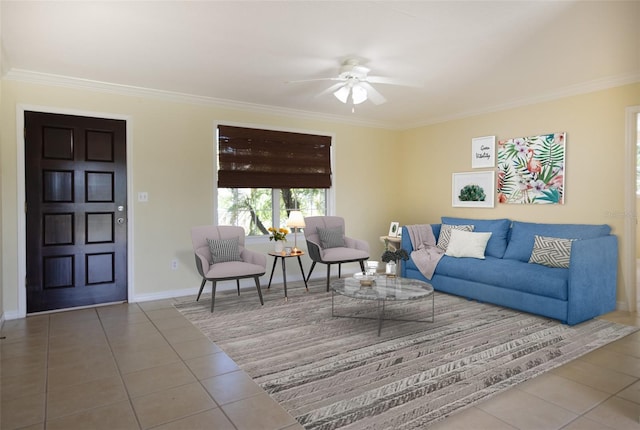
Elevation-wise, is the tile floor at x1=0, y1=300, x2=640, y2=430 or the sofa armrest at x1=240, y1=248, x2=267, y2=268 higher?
the sofa armrest at x1=240, y1=248, x2=267, y2=268

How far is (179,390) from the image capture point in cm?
243

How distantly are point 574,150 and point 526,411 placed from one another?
3405mm

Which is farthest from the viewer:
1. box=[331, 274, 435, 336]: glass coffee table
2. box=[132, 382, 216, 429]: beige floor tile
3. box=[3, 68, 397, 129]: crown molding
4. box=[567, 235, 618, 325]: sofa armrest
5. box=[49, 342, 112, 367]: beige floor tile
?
box=[3, 68, 397, 129]: crown molding

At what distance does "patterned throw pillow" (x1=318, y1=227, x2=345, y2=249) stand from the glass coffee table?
52.0 inches

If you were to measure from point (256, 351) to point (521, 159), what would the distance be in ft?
13.1

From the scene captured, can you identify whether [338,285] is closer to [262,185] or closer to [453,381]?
[453,381]

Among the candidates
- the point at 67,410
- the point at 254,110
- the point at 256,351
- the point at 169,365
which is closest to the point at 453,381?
the point at 256,351

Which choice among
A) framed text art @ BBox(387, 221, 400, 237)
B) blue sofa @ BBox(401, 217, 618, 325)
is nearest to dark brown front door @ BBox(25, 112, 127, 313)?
blue sofa @ BBox(401, 217, 618, 325)

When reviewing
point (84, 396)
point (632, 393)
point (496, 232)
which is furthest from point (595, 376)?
point (84, 396)

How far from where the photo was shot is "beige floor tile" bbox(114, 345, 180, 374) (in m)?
2.79

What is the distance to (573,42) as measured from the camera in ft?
10.5

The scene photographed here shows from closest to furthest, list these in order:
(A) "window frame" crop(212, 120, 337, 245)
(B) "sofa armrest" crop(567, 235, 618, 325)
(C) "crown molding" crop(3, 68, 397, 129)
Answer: (B) "sofa armrest" crop(567, 235, 618, 325), (C) "crown molding" crop(3, 68, 397, 129), (A) "window frame" crop(212, 120, 337, 245)

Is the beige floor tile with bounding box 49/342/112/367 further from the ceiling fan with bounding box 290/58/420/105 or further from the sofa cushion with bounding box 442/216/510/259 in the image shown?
the sofa cushion with bounding box 442/216/510/259

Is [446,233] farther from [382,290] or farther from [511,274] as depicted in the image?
[382,290]
